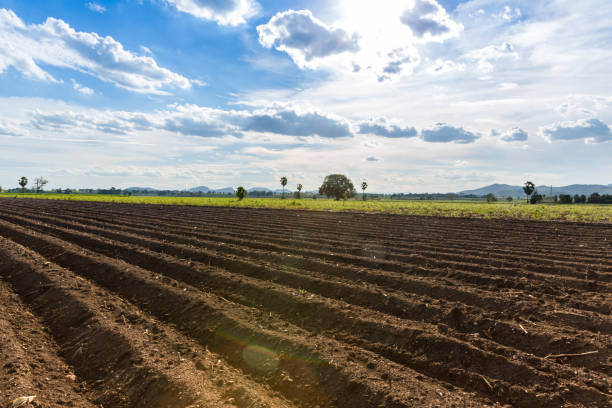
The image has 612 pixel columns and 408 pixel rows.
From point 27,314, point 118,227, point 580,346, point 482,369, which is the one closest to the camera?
point 482,369

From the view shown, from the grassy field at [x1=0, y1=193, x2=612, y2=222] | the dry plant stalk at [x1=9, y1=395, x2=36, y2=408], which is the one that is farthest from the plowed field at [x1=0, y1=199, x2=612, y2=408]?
the grassy field at [x1=0, y1=193, x2=612, y2=222]

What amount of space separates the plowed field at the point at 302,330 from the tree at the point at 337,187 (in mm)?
85253

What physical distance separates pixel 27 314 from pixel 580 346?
394 inches

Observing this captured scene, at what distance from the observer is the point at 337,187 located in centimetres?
9825

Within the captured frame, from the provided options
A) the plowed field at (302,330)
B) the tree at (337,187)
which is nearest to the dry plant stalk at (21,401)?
the plowed field at (302,330)

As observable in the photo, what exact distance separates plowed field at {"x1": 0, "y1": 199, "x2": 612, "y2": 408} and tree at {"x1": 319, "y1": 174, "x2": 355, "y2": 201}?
8525 centimetres

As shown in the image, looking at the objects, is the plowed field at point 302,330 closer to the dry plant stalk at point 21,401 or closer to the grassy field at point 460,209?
the dry plant stalk at point 21,401

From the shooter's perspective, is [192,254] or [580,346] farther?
[192,254]

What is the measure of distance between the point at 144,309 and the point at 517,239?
17515 millimetres

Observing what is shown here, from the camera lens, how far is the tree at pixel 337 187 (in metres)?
97.8

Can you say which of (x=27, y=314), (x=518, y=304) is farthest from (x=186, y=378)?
(x=518, y=304)

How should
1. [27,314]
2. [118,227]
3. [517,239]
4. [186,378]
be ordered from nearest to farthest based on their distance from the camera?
1. [186,378]
2. [27,314]
3. [517,239]
4. [118,227]

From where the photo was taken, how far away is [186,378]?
16.0 feet

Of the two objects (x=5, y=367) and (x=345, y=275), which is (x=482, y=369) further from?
(x=5, y=367)
